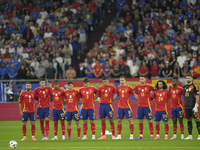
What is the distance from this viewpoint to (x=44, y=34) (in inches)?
1101

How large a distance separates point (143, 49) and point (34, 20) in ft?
33.2

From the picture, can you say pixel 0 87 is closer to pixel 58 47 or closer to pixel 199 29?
pixel 58 47

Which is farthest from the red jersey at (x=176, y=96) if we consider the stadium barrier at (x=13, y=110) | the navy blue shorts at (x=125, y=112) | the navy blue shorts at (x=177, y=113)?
the stadium barrier at (x=13, y=110)

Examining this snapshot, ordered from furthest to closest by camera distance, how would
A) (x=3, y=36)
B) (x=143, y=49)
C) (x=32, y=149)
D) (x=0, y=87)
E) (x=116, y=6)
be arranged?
(x=116, y=6) < (x=3, y=36) < (x=143, y=49) < (x=0, y=87) < (x=32, y=149)

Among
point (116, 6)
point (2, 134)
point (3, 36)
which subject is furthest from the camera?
point (116, 6)

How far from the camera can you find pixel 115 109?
22.3 meters

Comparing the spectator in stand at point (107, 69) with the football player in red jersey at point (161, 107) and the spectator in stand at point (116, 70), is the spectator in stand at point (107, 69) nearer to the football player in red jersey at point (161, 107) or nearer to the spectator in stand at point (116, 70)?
the spectator in stand at point (116, 70)

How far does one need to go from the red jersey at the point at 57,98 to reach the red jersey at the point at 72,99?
0.22 meters

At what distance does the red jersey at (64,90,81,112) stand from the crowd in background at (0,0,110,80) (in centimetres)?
947

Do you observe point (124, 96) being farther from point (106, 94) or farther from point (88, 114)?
point (88, 114)

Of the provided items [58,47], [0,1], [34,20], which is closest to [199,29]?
[58,47]

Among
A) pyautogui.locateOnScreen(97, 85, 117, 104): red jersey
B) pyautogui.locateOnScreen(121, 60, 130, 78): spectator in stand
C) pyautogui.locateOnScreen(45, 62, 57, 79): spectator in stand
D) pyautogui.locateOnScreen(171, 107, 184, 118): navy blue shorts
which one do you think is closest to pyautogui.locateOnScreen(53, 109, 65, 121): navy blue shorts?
pyautogui.locateOnScreen(97, 85, 117, 104): red jersey

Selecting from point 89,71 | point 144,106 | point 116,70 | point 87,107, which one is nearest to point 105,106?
point 87,107

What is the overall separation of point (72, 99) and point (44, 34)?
1461 cm
